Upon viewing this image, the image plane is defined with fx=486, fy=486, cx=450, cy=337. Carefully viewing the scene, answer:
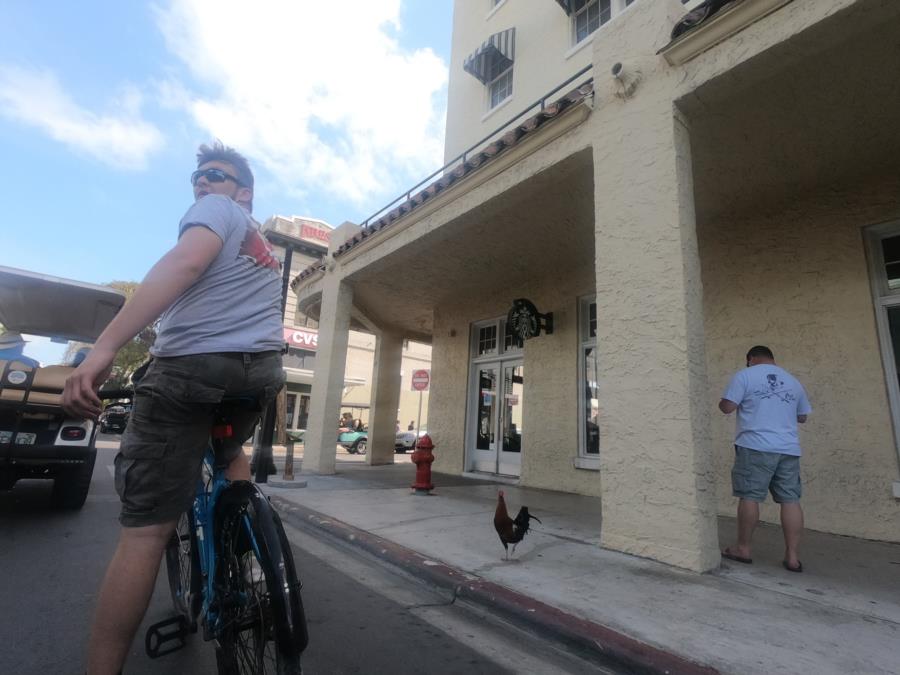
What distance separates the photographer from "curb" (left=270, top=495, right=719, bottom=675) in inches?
82.7

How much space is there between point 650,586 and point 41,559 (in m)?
4.13

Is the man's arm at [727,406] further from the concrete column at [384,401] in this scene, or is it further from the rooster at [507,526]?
the concrete column at [384,401]

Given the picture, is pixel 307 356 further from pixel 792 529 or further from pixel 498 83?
pixel 792 529

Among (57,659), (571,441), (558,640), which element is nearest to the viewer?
(57,659)

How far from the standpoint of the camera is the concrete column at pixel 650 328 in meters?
3.43

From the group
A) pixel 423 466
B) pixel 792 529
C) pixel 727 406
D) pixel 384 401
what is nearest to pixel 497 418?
pixel 423 466

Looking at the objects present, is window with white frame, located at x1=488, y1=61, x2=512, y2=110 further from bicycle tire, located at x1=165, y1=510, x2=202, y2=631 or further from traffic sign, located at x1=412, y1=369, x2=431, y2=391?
bicycle tire, located at x1=165, y1=510, x2=202, y2=631

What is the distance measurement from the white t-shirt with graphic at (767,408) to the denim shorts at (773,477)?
0.19 feet

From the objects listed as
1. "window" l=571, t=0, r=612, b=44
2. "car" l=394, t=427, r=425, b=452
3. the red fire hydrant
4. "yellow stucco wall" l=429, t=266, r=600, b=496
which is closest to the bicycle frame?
the red fire hydrant

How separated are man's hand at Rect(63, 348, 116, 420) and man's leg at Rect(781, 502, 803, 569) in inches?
164

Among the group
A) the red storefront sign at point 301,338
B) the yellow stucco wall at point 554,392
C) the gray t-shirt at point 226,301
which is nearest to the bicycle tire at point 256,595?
the gray t-shirt at point 226,301

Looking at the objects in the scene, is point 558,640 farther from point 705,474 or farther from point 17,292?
point 17,292

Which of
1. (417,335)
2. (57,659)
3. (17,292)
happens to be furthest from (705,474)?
(417,335)

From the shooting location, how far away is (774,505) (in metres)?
5.06
